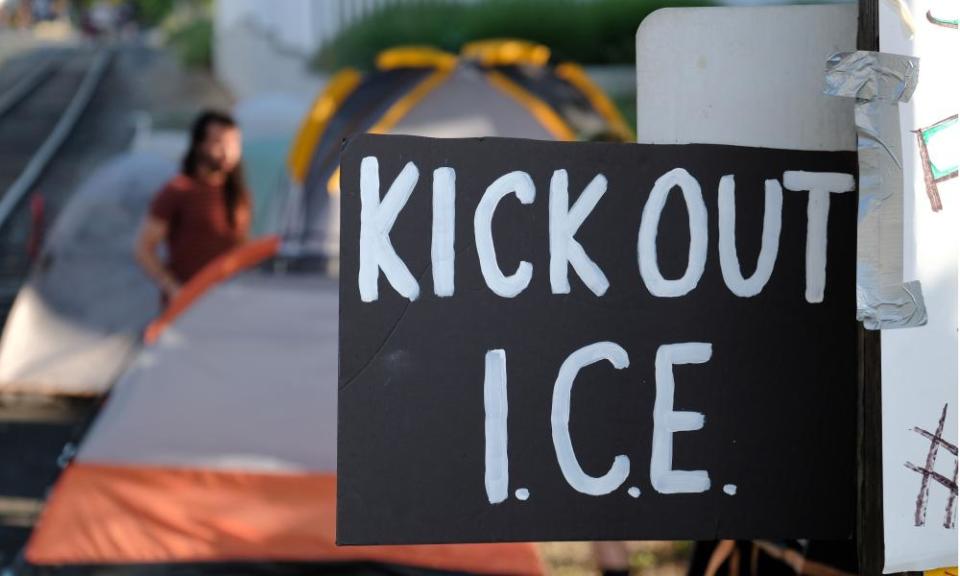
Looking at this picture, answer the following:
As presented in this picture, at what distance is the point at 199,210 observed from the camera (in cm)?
489

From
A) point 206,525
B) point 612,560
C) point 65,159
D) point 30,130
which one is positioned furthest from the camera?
point 30,130

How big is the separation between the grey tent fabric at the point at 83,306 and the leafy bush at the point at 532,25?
6416mm

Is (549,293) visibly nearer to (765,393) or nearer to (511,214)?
(511,214)

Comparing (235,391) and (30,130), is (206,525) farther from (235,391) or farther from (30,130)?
(30,130)

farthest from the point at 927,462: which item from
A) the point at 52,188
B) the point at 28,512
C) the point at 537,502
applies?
the point at 52,188

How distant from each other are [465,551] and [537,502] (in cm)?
166

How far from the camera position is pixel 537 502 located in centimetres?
149

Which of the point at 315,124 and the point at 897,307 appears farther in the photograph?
the point at 315,124

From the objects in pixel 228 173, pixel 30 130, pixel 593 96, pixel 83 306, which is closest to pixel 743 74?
pixel 228 173

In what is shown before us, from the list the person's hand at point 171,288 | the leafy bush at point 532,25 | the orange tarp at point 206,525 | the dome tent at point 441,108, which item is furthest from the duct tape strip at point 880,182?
the leafy bush at point 532,25

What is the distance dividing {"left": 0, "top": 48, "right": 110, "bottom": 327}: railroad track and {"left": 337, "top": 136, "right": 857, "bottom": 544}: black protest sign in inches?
252

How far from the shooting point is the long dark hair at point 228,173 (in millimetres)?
4773

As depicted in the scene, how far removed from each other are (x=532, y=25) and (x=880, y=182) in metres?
10.9

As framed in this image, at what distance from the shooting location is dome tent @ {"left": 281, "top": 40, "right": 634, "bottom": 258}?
5.47 meters
